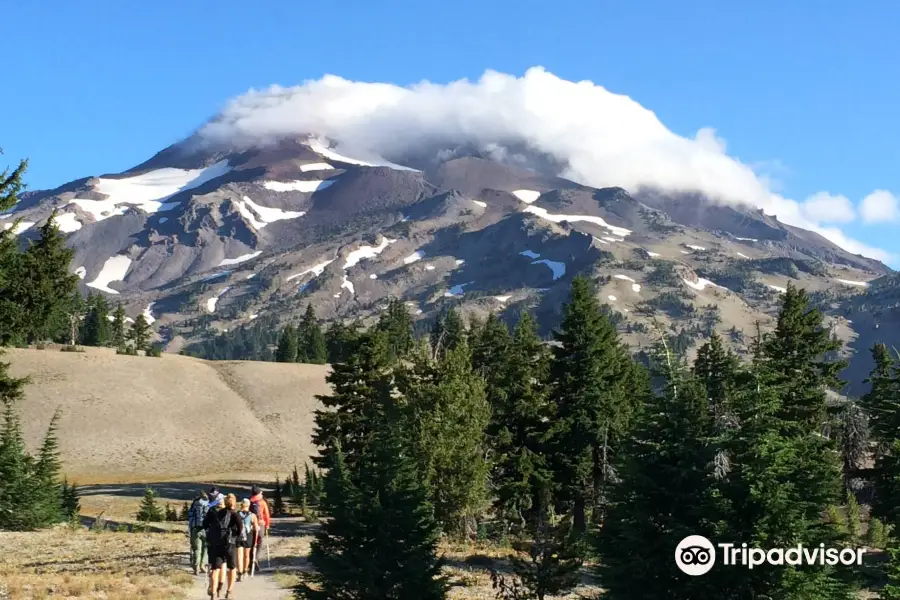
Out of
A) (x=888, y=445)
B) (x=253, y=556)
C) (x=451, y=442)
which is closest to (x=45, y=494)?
(x=253, y=556)

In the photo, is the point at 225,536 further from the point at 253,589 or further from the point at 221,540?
the point at 253,589

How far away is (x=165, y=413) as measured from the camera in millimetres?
91375

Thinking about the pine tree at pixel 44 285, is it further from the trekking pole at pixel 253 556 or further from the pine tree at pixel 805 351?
the pine tree at pixel 805 351

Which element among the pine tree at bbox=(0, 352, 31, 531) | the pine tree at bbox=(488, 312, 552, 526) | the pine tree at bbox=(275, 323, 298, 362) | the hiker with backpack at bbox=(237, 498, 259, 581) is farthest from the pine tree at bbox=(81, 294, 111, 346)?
the hiker with backpack at bbox=(237, 498, 259, 581)

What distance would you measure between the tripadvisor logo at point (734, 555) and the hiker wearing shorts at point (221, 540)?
9.55 meters

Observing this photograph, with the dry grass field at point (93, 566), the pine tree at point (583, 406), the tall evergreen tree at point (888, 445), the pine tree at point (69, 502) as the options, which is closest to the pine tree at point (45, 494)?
the dry grass field at point (93, 566)

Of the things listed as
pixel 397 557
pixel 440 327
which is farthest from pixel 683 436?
pixel 440 327

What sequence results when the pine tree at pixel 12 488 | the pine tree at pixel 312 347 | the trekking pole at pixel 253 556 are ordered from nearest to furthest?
the trekking pole at pixel 253 556
the pine tree at pixel 12 488
the pine tree at pixel 312 347

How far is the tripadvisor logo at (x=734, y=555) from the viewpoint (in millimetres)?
16797

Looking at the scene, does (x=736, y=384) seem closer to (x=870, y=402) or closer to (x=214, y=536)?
(x=214, y=536)

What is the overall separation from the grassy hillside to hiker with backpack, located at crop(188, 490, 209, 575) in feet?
172

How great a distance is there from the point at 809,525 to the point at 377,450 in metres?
9.45

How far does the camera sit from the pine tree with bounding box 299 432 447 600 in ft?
57.1

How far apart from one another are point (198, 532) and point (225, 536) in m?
4.63
